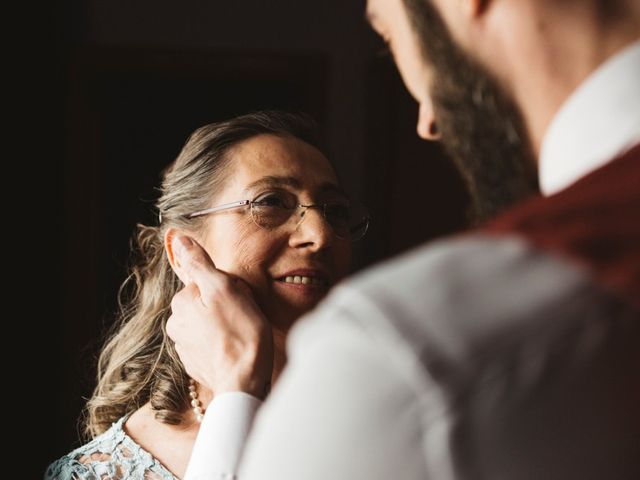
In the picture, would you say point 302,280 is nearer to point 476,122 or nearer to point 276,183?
point 276,183

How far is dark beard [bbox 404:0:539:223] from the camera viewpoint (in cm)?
56

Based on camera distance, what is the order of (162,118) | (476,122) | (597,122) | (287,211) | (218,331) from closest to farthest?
1. (597,122)
2. (476,122)
3. (218,331)
4. (287,211)
5. (162,118)

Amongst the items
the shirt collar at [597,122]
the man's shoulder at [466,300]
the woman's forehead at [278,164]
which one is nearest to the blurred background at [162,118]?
the woman's forehead at [278,164]

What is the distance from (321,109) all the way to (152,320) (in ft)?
5.10

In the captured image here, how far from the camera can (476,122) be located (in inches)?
23.3

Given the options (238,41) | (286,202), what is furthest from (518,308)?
(238,41)

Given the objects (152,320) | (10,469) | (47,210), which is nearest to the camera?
(152,320)

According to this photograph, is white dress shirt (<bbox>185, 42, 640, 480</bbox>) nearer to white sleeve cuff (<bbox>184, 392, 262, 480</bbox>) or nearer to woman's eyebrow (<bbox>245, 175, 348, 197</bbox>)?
white sleeve cuff (<bbox>184, 392, 262, 480</bbox>)

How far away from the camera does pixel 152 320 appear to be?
5.69ft

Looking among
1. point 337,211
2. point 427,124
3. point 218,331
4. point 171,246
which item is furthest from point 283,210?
point 427,124

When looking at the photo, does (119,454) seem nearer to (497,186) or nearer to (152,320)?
(152,320)

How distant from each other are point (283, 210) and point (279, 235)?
0.05 meters

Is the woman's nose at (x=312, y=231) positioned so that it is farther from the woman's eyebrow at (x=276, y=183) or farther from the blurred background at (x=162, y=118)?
the blurred background at (x=162, y=118)

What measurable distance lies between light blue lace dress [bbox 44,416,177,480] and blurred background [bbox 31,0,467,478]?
1.48m
